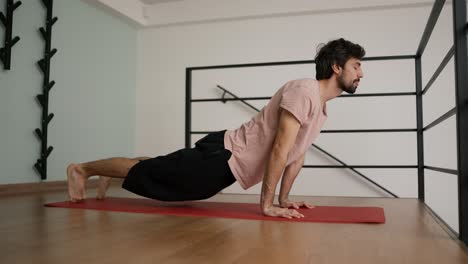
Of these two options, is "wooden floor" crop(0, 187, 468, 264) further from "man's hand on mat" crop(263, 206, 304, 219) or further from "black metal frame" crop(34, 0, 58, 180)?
"black metal frame" crop(34, 0, 58, 180)

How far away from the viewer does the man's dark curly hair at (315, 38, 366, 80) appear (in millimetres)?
1695

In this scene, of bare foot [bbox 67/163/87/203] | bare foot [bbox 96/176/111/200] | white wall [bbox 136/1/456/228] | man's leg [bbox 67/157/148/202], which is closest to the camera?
man's leg [bbox 67/157/148/202]

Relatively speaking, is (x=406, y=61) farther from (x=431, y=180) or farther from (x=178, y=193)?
(x=178, y=193)

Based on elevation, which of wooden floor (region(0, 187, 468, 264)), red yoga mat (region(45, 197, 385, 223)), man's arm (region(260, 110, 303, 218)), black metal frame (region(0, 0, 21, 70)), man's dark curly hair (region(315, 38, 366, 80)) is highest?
black metal frame (region(0, 0, 21, 70))

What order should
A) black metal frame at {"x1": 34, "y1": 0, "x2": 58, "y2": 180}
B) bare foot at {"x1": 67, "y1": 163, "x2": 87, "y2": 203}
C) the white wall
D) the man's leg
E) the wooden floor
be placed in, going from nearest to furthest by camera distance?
the wooden floor, the man's leg, bare foot at {"x1": 67, "y1": 163, "x2": 87, "y2": 203}, black metal frame at {"x1": 34, "y1": 0, "x2": 58, "y2": 180}, the white wall

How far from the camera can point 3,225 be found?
138 cm

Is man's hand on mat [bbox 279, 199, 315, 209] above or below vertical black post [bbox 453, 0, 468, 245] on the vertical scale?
below

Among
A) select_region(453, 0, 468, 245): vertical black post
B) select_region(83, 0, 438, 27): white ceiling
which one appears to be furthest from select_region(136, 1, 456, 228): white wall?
select_region(453, 0, 468, 245): vertical black post

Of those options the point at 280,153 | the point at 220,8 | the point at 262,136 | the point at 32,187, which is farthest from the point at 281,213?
the point at 220,8

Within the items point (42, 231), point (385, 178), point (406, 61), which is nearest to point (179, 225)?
point (42, 231)

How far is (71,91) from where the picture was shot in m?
3.53

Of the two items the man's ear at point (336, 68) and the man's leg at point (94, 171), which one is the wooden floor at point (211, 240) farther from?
the man's ear at point (336, 68)

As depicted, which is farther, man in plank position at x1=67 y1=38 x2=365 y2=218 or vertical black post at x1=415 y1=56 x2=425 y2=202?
vertical black post at x1=415 y1=56 x2=425 y2=202

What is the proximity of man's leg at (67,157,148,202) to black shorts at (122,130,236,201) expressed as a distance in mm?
58
